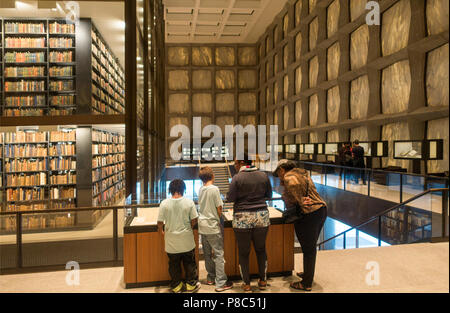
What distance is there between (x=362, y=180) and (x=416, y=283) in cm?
629

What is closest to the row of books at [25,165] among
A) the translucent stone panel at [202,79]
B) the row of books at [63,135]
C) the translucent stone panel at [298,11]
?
the row of books at [63,135]

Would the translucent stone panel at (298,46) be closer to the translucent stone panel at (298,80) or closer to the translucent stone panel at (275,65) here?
the translucent stone panel at (298,80)

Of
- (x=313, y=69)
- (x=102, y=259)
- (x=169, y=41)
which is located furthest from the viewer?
(x=169, y=41)

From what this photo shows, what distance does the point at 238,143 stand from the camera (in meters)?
25.7

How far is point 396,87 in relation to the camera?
1027 centimetres

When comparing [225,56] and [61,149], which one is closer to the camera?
[61,149]

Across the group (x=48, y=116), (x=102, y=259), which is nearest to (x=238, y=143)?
(x=48, y=116)

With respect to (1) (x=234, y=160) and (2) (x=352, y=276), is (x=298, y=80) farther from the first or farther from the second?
(2) (x=352, y=276)

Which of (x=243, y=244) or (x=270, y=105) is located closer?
(x=243, y=244)

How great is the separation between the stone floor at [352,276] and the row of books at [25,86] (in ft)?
16.7

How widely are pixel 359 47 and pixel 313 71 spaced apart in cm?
439

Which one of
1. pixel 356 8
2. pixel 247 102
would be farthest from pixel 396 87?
pixel 247 102

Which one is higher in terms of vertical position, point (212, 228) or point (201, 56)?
point (201, 56)
